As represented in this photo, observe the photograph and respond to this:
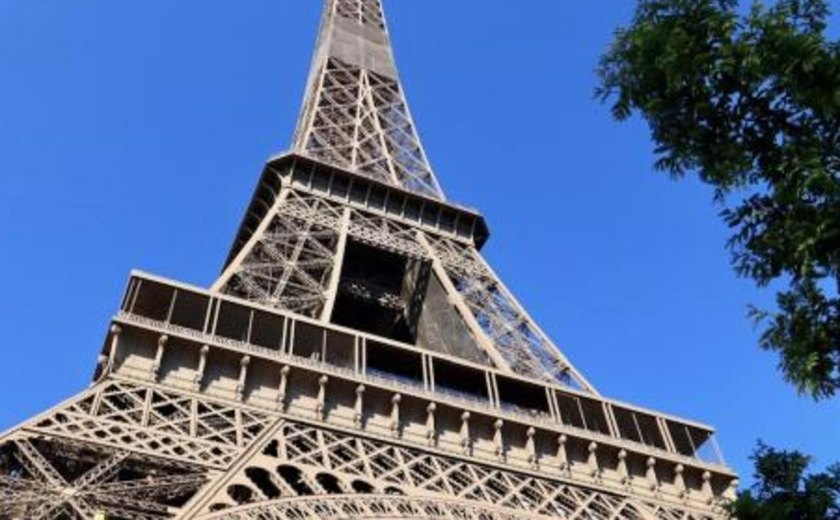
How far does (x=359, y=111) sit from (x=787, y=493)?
31183 millimetres

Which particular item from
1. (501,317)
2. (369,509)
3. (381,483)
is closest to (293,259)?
(501,317)

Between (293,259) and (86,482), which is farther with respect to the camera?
(293,259)

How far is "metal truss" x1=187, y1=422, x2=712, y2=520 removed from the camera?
591 inches

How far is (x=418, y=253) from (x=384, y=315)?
7.80 feet

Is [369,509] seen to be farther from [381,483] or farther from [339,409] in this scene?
[339,409]

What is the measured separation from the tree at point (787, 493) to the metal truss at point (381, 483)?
809 cm

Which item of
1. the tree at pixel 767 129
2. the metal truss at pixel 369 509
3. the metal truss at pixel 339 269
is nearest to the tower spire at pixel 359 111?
the metal truss at pixel 339 269

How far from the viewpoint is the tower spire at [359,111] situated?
34.1 m

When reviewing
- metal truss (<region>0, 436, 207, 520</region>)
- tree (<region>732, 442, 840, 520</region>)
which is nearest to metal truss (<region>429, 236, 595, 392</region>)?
metal truss (<region>0, 436, 207, 520</region>)

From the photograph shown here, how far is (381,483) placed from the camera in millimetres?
16672

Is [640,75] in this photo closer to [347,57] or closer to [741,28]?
[741,28]

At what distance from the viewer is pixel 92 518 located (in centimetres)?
1309

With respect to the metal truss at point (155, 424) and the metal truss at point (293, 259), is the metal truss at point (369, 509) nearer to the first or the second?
the metal truss at point (155, 424)

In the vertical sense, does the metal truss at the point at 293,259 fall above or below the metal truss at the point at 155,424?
above
